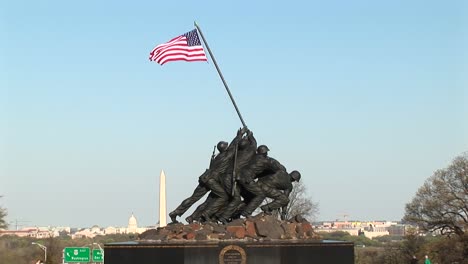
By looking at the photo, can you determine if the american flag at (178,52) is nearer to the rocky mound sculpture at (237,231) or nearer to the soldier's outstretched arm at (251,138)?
the soldier's outstretched arm at (251,138)

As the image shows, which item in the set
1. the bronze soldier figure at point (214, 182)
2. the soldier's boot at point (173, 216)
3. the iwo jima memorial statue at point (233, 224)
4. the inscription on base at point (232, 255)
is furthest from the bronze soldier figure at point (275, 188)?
the inscription on base at point (232, 255)

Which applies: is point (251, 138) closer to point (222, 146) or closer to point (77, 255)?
point (222, 146)

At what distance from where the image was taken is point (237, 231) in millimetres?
20094

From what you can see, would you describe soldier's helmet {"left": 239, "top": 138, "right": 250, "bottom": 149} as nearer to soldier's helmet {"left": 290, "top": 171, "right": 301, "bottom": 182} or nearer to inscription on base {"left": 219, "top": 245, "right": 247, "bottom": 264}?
soldier's helmet {"left": 290, "top": 171, "right": 301, "bottom": 182}

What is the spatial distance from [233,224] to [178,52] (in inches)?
207

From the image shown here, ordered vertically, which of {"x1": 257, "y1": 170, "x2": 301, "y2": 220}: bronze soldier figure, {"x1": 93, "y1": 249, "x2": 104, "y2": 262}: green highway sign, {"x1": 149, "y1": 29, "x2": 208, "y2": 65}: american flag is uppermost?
{"x1": 149, "y1": 29, "x2": 208, "y2": 65}: american flag

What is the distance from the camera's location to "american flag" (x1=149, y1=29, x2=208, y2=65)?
22.4 meters

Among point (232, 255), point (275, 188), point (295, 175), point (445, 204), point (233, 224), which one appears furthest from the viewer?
point (445, 204)

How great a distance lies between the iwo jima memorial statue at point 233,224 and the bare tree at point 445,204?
25.6m

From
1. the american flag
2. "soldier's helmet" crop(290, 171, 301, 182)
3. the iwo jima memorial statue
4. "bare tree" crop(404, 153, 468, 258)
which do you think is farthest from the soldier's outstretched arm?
"bare tree" crop(404, 153, 468, 258)

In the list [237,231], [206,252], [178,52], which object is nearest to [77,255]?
[178,52]

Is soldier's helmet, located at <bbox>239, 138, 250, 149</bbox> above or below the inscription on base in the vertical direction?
above

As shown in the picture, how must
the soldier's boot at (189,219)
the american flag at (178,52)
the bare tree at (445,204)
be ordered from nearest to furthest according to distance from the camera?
the soldier's boot at (189,219) < the american flag at (178,52) < the bare tree at (445,204)

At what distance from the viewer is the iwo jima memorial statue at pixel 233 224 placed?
19.5 m
